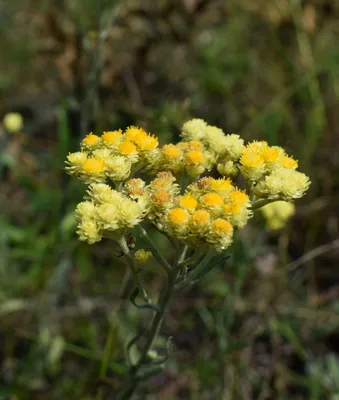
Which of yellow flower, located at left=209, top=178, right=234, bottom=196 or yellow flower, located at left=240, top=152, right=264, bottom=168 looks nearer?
yellow flower, located at left=209, top=178, right=234, bottom=196

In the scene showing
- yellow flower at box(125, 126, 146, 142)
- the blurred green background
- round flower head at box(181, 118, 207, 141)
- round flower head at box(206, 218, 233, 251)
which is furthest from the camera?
the blurred green background

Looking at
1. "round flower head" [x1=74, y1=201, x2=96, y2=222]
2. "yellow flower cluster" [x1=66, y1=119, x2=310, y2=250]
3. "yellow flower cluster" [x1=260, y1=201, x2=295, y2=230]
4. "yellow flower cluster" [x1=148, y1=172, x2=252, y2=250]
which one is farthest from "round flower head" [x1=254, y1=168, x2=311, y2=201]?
"yellow flower cluster" [x1=260, y1=201, x2=295, y2=230]

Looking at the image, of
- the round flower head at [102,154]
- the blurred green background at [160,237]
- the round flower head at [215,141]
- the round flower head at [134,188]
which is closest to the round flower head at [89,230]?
the round flower head at [134,188]

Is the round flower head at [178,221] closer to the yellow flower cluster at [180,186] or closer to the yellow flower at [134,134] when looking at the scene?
the yellow flower cluster at [180,186]

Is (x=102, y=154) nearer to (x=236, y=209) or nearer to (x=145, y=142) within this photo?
(x=145, y=142)

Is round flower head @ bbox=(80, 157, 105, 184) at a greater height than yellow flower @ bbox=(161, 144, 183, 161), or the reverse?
yellow flower @ bbox=(161, 144, 183, 161)

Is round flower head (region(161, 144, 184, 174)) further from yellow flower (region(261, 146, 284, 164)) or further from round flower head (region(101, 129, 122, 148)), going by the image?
yellow flower (region(261, 146, 284, 164))
